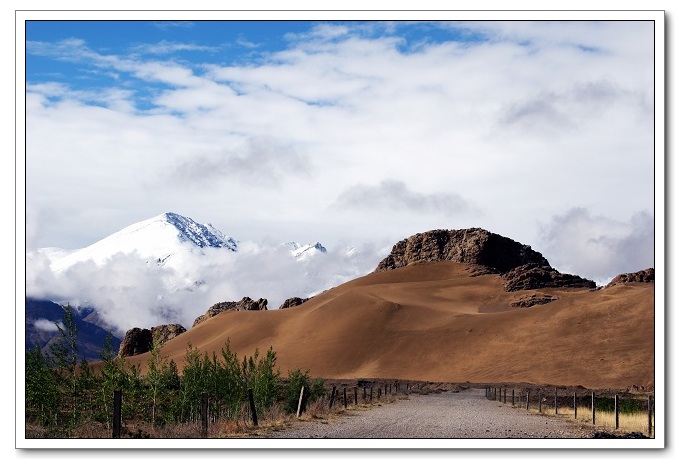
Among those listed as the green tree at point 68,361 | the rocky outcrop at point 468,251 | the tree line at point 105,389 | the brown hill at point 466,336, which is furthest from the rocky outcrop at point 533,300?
the green tree at point 68,361

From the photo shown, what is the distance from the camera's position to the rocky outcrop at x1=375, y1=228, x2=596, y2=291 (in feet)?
476

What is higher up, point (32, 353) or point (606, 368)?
point (32, 353)

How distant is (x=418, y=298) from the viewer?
390 ft

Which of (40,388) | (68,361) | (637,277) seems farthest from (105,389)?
(637,277)

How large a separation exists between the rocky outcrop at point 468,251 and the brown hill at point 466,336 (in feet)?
61.0

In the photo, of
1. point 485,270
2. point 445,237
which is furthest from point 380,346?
point 445,237

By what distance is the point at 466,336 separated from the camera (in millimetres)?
90625

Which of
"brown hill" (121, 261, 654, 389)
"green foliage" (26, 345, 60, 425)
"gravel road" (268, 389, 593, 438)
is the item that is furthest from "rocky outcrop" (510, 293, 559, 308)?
"green foliage" (26, 345, 60, 425)

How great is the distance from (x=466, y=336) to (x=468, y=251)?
5928cm

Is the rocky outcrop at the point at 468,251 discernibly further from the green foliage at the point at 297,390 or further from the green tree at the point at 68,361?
the green tree at the point at 68,361

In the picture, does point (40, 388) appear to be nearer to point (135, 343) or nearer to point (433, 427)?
point (433, 427)

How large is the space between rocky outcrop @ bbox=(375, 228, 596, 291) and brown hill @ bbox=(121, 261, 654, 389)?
18598 millimetres
